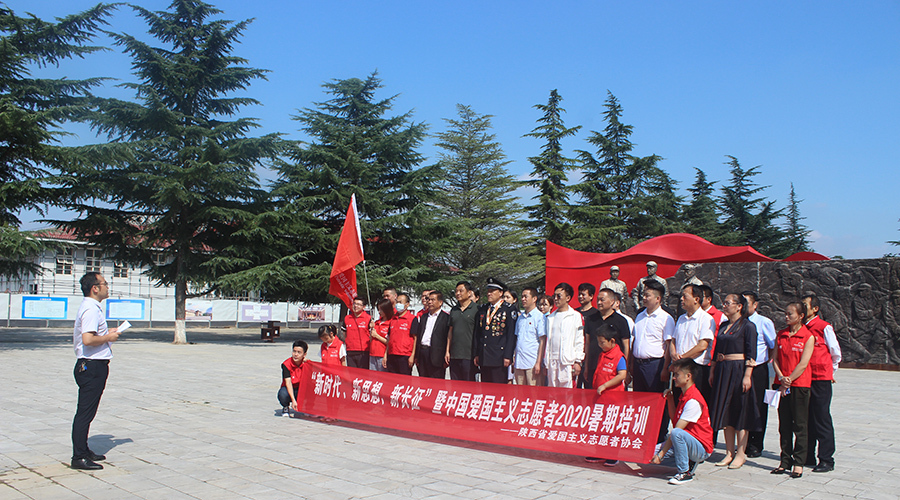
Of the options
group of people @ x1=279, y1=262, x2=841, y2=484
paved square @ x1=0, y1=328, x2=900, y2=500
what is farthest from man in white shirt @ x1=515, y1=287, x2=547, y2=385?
paved square @ x1=0, y1=328, x2=900, y2=500

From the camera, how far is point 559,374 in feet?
21.7

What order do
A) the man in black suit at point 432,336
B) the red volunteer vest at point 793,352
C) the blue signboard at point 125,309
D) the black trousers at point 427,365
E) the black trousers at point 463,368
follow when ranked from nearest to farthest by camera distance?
the red volunteer vest at point 793,352 < the black trousers at point 463,368 < the man in black suit at point 432,336 < the black trousers at point 427,365 < the blue signboard at point 125,309

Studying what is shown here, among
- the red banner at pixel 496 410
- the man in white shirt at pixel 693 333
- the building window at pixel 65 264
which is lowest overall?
the red banner at pixel 496 410

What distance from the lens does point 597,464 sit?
228 inches

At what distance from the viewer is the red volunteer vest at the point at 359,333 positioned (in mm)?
8719

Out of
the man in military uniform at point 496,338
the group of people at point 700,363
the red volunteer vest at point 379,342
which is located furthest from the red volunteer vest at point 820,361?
the red volunteer vest at point 379,342

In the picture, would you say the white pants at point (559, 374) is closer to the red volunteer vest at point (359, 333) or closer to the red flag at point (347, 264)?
the red volunteer vest at point (359, 333)

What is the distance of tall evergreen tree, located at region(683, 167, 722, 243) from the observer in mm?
41438

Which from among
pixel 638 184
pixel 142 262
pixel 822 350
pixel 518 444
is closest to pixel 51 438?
pixel 518 444

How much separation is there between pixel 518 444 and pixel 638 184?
35010 mm

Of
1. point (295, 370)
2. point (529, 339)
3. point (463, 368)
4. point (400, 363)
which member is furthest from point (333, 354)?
point (529, 339)

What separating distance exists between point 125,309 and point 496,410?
30204mm

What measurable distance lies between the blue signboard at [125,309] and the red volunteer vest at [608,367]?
97.3ft

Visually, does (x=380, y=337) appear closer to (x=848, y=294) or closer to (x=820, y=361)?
(x=820, y=361)
